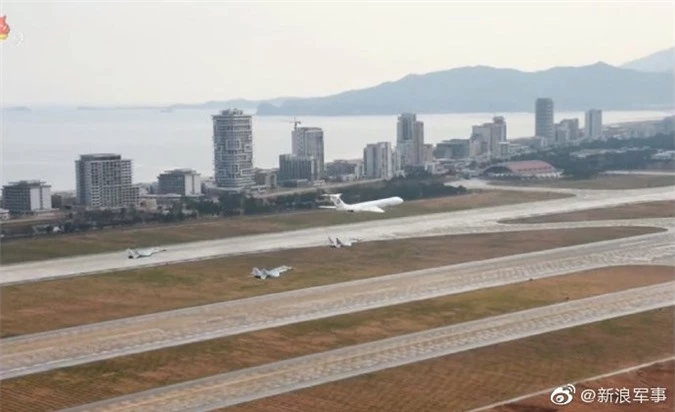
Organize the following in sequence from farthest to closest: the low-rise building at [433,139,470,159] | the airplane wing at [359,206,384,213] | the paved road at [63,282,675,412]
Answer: the low-rise building at [433,139,470,159] < the airplane wing at [359,206,384,213] < the paved road at [63,282,675,412]

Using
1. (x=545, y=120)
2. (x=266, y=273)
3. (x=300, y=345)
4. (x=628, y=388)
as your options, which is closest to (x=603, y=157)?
(x=545, y=120)

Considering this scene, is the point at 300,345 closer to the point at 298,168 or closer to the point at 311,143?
the point at 298,168

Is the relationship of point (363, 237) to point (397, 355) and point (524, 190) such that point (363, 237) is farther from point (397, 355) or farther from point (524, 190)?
point (524, 190)

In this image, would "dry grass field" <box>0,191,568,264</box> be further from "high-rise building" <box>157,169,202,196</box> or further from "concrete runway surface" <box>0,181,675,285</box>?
"high-rise building" <box>157,169,202,196</box>

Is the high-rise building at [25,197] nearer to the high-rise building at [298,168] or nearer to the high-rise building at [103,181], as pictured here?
the high-rise building at [103,181]

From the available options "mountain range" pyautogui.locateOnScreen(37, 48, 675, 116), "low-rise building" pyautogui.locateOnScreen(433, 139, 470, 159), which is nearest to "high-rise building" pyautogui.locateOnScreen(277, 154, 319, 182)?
"low-rise building" pyautogui.locateOnScreen(433, 139, 470, 159)

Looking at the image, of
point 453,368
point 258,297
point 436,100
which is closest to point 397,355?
point 453,368
